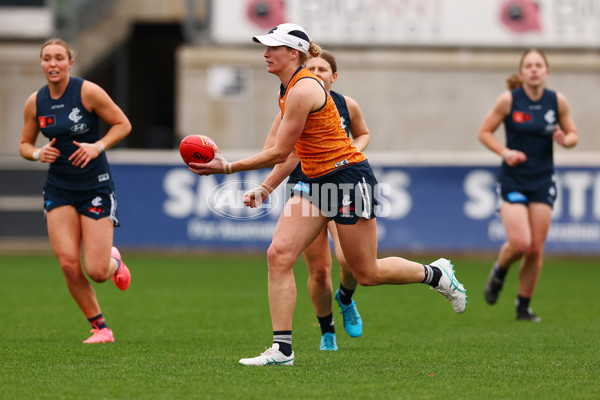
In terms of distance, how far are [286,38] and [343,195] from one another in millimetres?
1072

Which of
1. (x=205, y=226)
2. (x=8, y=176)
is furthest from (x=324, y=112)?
(x=8, y=176)

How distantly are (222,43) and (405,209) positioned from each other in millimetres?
6201

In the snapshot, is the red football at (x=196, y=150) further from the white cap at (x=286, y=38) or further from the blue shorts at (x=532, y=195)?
the blue shorts at (x=532, y=195)

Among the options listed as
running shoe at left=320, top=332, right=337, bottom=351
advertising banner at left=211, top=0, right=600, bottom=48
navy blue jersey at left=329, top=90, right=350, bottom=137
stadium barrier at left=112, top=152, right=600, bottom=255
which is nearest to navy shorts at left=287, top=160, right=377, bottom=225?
navy blue jersey at left=329, top=90, right=350, bottom=137

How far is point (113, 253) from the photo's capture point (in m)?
8.61

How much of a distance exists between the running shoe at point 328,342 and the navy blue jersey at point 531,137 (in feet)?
9.20

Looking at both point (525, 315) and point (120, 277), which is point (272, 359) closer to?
point (120, 277)

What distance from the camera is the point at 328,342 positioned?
7742 mm

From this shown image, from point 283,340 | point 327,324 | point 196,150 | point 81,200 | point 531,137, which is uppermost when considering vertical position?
point 196,150

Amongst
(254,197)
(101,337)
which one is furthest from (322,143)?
(101,337)

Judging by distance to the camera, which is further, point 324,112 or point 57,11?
point 57,11

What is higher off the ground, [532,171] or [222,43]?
[222,43]

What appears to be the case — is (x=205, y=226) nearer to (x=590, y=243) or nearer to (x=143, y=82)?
(x=590, y=243)

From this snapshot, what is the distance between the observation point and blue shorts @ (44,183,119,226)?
8.01m
